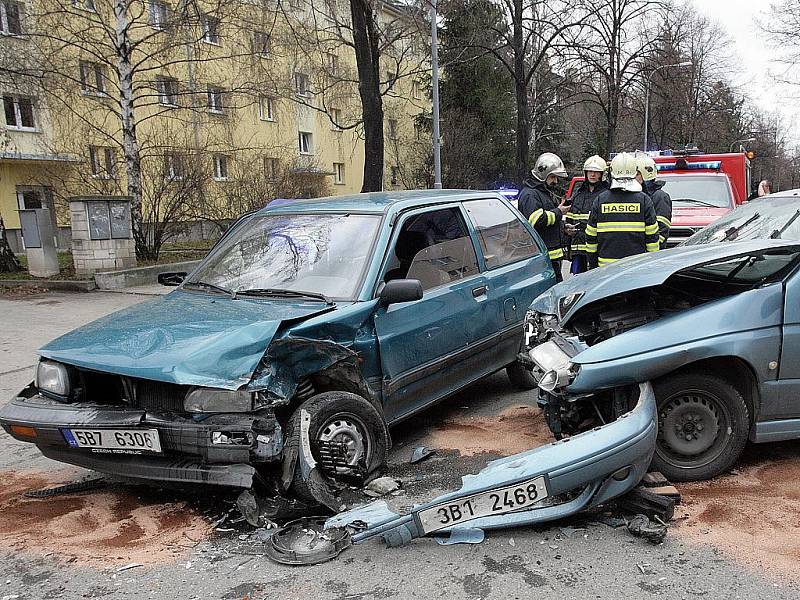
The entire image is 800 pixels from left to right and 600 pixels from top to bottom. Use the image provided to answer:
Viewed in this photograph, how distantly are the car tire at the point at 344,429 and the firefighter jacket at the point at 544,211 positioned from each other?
13.3 ft

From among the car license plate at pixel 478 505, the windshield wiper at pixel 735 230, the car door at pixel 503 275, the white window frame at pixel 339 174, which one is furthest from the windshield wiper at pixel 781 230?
the white window frame at pixel 339 174

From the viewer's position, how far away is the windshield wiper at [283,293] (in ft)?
13.4

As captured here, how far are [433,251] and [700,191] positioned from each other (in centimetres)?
878

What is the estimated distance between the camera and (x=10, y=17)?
67.2ft

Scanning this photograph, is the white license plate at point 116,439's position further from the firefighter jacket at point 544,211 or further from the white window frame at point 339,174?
the white window frame at point 339,174

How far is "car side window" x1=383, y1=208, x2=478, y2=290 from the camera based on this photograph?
457cm

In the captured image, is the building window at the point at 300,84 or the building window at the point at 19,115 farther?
the building window at the point at 19,115

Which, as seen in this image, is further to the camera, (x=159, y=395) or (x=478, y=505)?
(x=159, y=395)

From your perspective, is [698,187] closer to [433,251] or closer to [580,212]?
[580,212]

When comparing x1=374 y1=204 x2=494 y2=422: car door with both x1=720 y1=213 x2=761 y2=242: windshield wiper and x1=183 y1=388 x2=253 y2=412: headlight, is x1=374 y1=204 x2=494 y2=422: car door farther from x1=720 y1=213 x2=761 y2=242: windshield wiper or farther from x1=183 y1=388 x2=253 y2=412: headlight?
x1=720 y1=213 x2=761 y2=242: windshield wiper

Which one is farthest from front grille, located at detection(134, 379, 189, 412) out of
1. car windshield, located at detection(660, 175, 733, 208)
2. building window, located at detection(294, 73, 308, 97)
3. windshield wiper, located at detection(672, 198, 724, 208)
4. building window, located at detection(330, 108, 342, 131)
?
building window, located at detection(294, 73, 308, 97)

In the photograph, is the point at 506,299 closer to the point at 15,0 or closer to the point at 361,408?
the point at 361,408

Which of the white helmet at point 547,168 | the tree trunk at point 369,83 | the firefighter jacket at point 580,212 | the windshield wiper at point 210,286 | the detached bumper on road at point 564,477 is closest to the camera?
the detached bumper on road at point 564,477

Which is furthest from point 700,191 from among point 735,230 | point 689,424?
point 689,424
